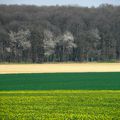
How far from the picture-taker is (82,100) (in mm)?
26812

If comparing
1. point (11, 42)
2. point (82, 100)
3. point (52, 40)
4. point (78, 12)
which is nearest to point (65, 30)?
point (52, 40)

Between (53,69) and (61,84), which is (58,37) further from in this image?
(61,84)

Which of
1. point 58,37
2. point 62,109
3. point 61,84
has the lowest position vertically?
point 61,84

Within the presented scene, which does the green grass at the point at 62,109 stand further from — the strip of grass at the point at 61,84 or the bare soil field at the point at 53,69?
the bare soil field at the point at 53,69

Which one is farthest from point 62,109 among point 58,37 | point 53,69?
point 58,37

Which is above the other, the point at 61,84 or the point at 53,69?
the point at 61,84

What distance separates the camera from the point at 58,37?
140 metres

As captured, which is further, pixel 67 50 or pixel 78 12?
pixel 78 12

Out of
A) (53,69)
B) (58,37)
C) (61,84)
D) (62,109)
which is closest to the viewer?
(62,109)

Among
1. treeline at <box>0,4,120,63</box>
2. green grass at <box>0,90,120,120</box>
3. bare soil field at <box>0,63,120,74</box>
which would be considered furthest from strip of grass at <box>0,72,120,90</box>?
treeline at <box>0,4,120,63</box>

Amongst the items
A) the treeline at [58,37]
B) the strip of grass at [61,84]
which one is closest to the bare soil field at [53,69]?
the strip of grass at [61,84]

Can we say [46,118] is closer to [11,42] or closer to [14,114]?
[14,114]

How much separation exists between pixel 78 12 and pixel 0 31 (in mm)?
51170

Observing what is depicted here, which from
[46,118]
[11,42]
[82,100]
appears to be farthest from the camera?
[11,42]
